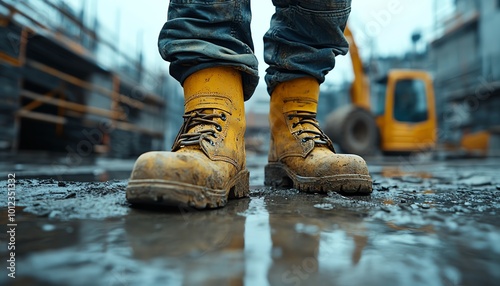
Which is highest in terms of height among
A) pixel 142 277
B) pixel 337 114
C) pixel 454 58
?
pixel 454 58

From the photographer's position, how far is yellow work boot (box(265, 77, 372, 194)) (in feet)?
2.84

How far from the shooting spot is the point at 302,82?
1035mm

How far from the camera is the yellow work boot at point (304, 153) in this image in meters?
0.87

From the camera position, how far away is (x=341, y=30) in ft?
3.31

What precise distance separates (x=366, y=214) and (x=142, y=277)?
412mm

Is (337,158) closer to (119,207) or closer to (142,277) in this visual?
(119,207)

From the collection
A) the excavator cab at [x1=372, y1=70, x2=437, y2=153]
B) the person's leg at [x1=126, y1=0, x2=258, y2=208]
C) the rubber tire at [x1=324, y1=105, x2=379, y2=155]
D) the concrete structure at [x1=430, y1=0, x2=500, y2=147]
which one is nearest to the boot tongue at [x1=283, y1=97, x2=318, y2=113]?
the person's leg at [x1=126, y1=0, x2=258, y2=208]

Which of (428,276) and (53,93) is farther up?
(53,93)

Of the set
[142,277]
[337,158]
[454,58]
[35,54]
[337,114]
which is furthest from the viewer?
[454,58]

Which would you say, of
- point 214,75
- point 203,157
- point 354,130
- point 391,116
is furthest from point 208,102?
point 391,116

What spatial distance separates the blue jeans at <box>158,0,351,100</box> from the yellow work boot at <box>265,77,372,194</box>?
0.20 ft

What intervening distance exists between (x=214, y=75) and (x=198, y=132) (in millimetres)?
159

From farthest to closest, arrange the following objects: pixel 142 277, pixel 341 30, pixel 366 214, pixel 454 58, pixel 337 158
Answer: pixel 454 58, pixel 341 30, pixel 337 158, pixel 366 214, pixel 142 277

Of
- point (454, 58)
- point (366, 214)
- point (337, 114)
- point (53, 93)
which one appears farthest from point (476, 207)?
point (454, 58)
